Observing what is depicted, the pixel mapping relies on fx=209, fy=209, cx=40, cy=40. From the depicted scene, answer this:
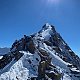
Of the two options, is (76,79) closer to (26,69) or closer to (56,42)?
(26,69)

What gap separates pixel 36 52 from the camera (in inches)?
5379

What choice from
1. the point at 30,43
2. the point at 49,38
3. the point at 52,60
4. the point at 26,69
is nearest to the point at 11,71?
the point at 26,69

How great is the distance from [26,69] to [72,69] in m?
45.2

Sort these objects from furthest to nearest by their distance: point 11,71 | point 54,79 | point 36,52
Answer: point 36,52, point 54,79, point 11,71

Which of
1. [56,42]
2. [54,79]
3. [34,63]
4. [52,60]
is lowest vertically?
[54,79]

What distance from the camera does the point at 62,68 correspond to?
143500 millimetres

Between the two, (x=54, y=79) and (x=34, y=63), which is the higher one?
(x=34, y=63)

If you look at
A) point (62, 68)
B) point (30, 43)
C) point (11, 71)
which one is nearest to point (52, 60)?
point (62, 68)

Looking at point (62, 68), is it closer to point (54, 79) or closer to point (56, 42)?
point (54, 79)

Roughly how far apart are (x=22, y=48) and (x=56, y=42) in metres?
51.6

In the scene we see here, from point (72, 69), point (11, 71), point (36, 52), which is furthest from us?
point (72, 69)

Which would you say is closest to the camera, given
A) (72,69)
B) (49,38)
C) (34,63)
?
(34,63)

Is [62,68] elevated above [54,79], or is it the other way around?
[62,68]

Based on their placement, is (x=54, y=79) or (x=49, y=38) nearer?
(x=54, y=79)
